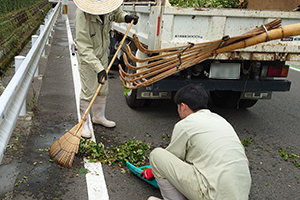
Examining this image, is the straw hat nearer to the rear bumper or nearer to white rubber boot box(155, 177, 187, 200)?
the rear bumper

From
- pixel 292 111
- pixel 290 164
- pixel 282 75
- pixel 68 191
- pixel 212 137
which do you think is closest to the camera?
pixel 212 137

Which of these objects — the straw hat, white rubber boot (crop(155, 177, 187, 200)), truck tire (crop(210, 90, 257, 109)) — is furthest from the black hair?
truck tire (crop(210, 90, 257, 109))

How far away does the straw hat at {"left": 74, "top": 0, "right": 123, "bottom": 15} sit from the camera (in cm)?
388

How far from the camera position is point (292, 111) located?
20.8 ft

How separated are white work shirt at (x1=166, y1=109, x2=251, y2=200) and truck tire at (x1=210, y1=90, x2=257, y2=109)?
3.32m

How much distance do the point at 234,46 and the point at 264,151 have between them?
1.83 metres

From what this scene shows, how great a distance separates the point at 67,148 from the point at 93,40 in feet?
4.80

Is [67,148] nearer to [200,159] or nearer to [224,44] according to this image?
[200,159]

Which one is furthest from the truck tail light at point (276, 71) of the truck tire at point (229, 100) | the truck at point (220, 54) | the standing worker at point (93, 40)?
the standing worker at point (93, 40)

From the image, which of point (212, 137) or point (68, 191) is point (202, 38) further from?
point (68, 191)

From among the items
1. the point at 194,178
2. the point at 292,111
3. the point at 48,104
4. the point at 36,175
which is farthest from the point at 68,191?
the point at 292,111

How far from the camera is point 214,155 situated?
253 cm

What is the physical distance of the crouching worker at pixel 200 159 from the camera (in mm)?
2488

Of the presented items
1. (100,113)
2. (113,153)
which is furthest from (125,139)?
(100,113)
